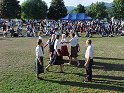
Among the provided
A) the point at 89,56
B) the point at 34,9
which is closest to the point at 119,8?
the point at 34,9

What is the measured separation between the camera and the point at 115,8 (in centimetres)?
6950

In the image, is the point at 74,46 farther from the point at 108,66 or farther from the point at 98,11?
the point at 98,11

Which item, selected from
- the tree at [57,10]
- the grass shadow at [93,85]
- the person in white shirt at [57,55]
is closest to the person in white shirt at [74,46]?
the person in white shirt at [57,55]

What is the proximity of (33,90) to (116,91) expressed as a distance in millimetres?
2835

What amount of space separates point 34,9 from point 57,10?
19.5 feet

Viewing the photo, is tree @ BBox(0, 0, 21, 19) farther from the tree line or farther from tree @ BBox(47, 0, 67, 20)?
tree @ BBox(47, 0, 67, 20)

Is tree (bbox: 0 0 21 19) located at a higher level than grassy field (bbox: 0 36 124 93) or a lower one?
higher

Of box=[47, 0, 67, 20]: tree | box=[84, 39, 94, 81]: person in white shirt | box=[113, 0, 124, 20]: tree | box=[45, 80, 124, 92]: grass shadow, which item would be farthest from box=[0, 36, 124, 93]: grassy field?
box=[47, 0, 67, 20]: tree

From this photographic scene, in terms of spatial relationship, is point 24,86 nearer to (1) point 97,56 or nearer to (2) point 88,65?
(2) point 88,65

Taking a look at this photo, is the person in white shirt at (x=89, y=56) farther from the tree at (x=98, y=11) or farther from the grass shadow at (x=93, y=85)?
the tree at (x=98, y=11)

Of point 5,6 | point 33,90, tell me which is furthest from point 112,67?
point 5,6

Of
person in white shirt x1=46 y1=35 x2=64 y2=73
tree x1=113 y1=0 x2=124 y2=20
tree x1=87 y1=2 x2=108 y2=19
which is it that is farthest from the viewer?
tree x1=87 y1=2 x2=108 y2=19

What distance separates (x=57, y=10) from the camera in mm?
76688

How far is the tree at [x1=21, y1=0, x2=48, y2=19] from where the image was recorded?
77812 millimetres
